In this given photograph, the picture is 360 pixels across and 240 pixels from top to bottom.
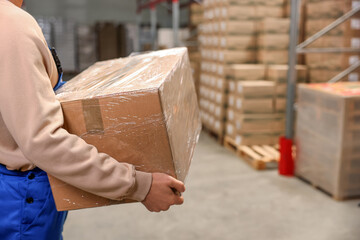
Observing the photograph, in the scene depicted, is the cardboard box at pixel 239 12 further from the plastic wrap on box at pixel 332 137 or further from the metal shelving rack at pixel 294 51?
the plastic wrap on box at pixel 332 137

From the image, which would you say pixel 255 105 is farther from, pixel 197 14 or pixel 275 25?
pixel 197 14

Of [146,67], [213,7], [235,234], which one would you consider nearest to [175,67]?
[146,67]

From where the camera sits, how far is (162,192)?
1.43m

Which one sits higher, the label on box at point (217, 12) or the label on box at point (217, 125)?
the label on box at point (217, 12)

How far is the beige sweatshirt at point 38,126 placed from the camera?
1.21 m

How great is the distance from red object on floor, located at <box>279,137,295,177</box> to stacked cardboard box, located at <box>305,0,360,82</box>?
1.11 meters

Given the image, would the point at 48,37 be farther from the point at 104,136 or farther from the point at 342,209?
the point at 104,136

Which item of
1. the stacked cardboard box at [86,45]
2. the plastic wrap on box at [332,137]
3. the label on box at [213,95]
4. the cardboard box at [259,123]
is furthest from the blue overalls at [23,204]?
the stacked cardboard box at [86,45]

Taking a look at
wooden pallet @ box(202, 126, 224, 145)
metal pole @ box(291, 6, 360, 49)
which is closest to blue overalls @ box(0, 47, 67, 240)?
metal pole @ box(291, 6, 360, 49)

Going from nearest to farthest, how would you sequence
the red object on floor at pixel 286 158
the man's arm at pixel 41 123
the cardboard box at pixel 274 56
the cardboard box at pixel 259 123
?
1. the man's arm at pixel 41 123
2. the red object on floor at pixel 286 158
3. the cardboard box at pixel 259 123
4. the cardboard box at pixel 274 56

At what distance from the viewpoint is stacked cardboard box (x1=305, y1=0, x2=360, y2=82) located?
16.2 feet

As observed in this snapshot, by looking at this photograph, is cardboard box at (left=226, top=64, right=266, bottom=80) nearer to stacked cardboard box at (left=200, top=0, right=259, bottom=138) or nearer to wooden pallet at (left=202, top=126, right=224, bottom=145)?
stacked cardboard box at (left=200, top=0, right=259, bottom=138)

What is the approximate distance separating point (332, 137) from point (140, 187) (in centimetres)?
310

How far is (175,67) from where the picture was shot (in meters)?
1.65
